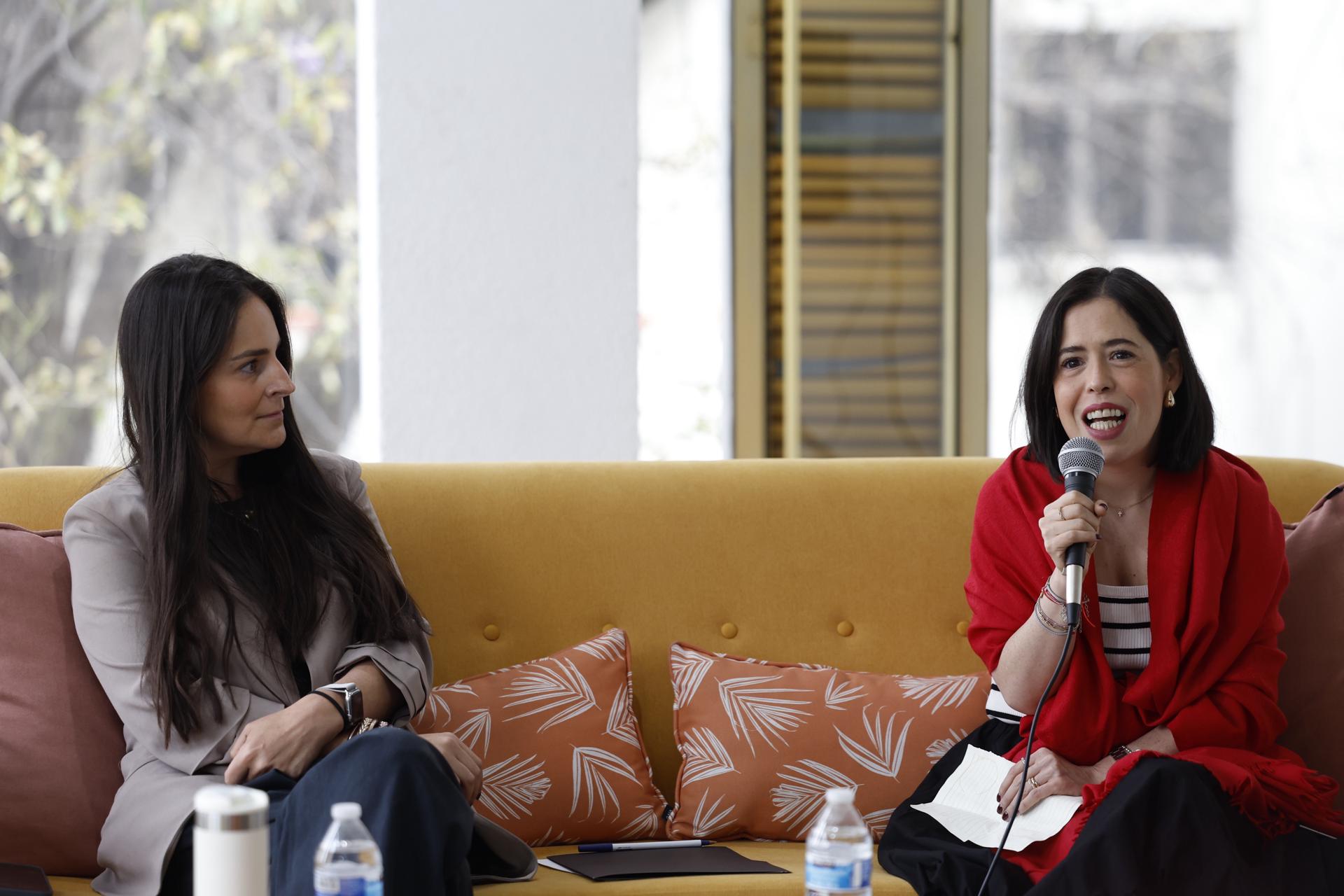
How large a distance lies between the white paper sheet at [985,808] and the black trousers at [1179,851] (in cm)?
7

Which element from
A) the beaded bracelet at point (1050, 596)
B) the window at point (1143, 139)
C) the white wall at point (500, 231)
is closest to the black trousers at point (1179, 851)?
the beaded bracelet at point (1050, 596)

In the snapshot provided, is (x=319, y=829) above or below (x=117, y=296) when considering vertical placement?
below

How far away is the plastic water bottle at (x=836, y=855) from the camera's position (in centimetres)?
A: 132

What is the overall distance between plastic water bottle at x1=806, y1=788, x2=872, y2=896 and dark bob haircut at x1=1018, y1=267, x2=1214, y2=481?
35.7 inches

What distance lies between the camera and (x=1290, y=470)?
8.03ft

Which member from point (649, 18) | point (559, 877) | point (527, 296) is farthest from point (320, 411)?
point (559, 877)

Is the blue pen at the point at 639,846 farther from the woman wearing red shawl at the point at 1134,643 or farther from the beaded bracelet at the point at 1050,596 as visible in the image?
the beaded bracelet at the point at 1050,596

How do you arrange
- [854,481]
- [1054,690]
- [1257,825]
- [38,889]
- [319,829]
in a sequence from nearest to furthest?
[319,829] < [38,889] < [1257,825] < [1054,690] < [854,481]

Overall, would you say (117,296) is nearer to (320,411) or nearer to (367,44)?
(320,411)

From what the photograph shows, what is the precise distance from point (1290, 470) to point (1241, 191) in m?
1.86

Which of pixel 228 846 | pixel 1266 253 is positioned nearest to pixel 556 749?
pixel 228 846

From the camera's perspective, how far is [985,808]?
198cm

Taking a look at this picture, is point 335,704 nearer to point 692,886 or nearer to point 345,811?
point 692,886

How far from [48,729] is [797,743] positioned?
110cm
